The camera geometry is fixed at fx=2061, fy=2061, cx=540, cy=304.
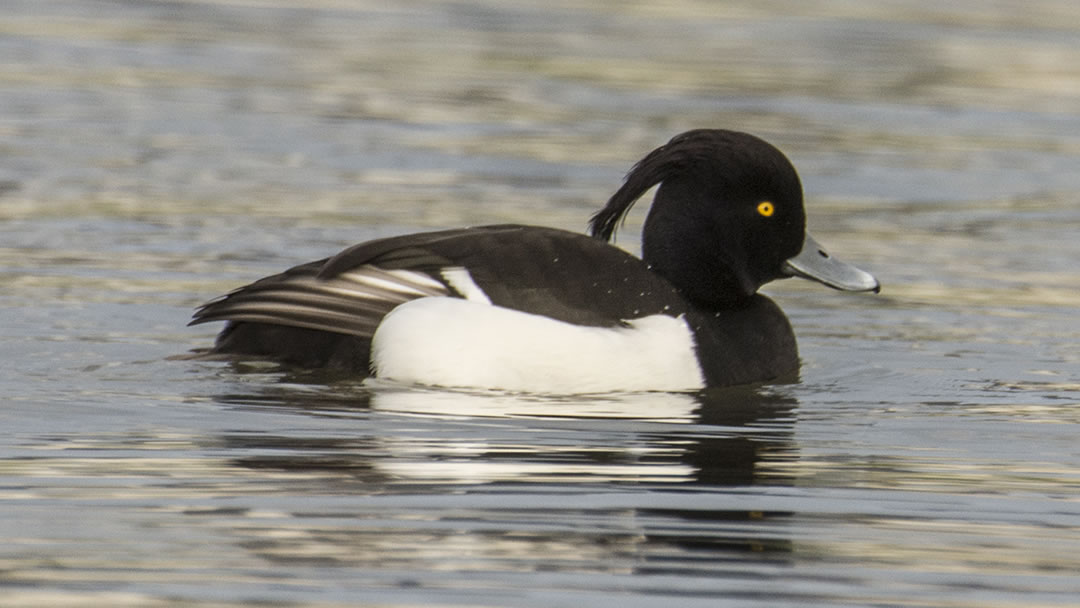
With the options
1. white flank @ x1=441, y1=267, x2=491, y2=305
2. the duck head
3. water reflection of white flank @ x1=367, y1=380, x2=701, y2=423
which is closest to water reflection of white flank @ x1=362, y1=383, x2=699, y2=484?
water reflection of white flank @ x1=367, y1=380, x2=701, y2=423

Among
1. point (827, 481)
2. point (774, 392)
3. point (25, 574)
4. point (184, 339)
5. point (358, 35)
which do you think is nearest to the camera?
point (25, 574)

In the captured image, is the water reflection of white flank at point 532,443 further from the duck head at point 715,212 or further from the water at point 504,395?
the duck head at point 715,212

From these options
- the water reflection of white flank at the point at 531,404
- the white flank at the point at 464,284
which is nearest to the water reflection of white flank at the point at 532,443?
the water reflection of white flank at the point at 531,404

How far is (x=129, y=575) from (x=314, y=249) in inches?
208

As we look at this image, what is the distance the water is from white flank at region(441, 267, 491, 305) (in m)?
0.34

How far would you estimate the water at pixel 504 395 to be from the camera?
4.79 meters

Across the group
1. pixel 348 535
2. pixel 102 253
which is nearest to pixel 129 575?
pixel 348 535

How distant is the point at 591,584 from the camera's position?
4543mm

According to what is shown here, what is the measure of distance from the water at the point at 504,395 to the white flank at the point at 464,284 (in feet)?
1.13

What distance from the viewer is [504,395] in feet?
22.3

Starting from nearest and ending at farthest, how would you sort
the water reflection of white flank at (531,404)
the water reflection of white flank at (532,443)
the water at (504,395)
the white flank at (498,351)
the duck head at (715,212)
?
1. the water at (504,395)
2. the water reflection of white flank at (532,443)
3. the water reflection of white flank at (531,404)
4. the white flank at (498,351)
5. the duck head at (715,212)

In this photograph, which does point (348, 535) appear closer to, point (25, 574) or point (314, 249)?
point (25, 574)

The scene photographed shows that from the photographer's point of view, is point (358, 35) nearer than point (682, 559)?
No

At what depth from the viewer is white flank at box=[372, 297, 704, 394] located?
6816mm
